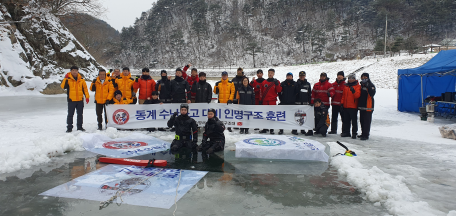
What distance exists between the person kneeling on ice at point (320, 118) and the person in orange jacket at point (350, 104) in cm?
47

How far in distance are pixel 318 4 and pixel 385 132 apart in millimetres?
83314

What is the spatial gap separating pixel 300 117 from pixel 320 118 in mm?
539

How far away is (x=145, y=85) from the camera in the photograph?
25.3 ft

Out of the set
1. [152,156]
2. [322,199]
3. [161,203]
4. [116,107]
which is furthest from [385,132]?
[116,107]

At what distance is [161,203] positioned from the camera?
304cm

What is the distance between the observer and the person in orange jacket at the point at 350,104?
6801 mm

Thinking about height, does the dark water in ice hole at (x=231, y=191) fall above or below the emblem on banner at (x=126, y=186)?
below

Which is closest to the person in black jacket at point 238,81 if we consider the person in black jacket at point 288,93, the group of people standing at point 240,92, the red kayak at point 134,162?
the group of people standing at point 240,92

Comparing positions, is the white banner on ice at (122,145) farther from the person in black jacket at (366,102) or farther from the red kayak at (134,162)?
the person in black jacket at (366,102)

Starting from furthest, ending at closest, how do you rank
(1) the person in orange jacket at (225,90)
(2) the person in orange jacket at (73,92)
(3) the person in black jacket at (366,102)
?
(1) the person in orange jacket at (225,90) → (2) the person in orange jacket at (73,92) → (3) the person in black jacket at (366,102)

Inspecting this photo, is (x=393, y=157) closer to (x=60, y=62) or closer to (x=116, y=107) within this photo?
(x=116, y=107)

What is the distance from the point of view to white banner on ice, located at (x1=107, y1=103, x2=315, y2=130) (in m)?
7.39

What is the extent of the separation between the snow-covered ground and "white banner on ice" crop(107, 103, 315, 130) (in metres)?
0.64

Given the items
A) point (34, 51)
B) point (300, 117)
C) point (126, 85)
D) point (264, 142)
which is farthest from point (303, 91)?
point (34, 51)
